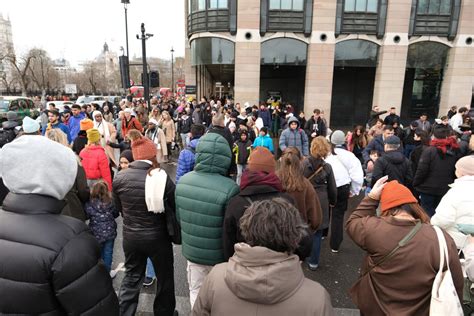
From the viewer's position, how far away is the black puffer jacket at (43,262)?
1.43 meters

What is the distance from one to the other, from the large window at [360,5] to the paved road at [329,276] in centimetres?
1688

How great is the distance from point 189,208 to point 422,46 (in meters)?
21.3

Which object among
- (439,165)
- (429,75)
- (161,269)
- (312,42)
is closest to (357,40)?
(312,42)

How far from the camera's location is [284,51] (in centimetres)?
1905

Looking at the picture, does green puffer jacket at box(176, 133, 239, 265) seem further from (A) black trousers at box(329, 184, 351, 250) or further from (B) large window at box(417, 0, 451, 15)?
(B) large window at box(417, 0, 451, 15)

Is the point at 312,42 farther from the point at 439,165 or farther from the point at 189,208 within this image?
the point at 189,208

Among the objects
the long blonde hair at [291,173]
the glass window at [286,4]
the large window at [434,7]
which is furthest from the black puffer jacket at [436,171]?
the large window at [434,7]

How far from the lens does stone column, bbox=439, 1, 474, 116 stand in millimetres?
18719

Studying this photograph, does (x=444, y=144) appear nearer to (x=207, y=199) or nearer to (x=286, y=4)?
(x=207, y=199)

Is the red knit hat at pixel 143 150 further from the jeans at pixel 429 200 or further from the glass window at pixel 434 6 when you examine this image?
the glass window at pixel 434 6

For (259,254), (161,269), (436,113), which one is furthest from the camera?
(436,113)

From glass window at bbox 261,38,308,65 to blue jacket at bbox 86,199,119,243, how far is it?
1693 centimetres

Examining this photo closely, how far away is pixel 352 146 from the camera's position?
8.27 meters

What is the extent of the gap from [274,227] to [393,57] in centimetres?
2065
